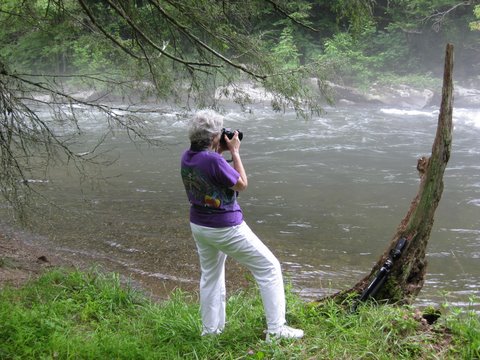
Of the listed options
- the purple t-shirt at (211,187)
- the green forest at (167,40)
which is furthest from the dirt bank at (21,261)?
the purple t-shirt at (211,187)

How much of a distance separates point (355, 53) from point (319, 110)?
1869 cm

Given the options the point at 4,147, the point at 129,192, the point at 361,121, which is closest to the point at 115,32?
the point at 4,147

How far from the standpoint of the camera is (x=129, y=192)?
1053 cm

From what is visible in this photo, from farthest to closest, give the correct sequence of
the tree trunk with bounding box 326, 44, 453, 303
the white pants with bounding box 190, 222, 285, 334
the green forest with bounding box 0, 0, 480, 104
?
the green forest with bounding box 0, 0, 480, 104 → the tree trunk with bounding box 326, 44, 453, 303 → the white pants with bounding box 190, 222, 285, 334

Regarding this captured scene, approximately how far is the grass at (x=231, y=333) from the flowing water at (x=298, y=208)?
619mm

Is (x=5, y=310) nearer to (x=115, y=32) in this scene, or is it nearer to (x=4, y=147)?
(x=4, y=147)

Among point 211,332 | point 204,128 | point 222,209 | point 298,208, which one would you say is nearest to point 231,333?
point 211,332

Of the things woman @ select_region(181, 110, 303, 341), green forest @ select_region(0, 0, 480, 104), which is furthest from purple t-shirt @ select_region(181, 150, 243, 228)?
green forest @ select_region(0, 0, 480, 104)

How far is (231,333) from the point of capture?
362cm

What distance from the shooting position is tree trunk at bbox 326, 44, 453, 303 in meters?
3.77

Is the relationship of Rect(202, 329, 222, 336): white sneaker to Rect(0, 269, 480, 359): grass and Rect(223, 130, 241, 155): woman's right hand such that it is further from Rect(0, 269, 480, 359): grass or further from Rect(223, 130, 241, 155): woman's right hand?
Rect(223, 130, 241, 155): woman's right hand

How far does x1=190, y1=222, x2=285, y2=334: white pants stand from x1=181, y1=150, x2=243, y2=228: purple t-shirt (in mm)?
66

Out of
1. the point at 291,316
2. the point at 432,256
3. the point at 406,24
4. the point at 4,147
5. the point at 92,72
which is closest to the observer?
the point at 291,316

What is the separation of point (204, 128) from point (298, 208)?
6.67 m
